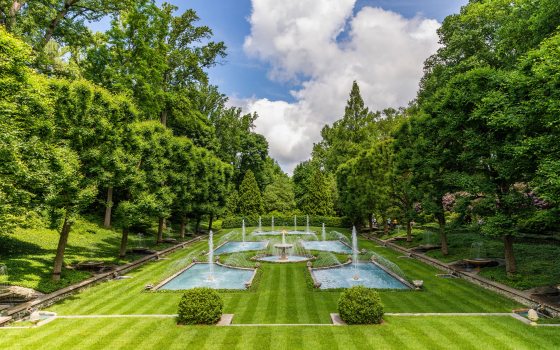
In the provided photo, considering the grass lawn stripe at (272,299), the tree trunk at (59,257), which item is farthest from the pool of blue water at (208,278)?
the tree trunk at (59,257)

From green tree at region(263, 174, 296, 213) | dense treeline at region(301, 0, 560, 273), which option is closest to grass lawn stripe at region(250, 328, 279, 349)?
dense treeline at region(301, 0, 560, 273)

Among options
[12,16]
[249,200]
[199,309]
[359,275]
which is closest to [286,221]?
[249,200]

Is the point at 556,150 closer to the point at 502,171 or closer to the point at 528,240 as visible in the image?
the point at 502,171

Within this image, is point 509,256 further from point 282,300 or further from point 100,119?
point 100,119

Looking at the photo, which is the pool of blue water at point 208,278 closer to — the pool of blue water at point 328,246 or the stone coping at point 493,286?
the pool of blue water at point 328,246

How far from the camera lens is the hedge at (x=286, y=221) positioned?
6500 centimetres

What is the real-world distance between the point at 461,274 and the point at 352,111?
60069 millimetres

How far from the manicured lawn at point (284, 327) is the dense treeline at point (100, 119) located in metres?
6.22

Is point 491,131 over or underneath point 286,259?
over

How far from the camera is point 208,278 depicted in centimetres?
2439

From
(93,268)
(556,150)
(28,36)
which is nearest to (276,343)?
(556,150)

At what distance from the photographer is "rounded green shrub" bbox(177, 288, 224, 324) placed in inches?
547

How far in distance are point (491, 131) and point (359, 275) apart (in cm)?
1288

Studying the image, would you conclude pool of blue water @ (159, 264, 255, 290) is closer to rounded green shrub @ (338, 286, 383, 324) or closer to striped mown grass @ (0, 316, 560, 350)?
striped mown grass @ (0, 316, 560, 350)
